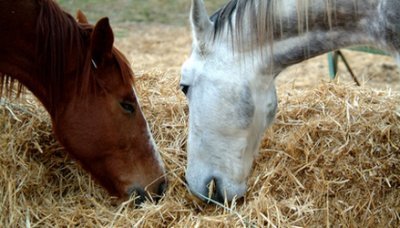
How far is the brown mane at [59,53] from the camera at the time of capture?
283 cm

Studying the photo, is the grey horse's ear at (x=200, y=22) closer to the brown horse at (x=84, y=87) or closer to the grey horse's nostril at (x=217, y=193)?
the brown horse at (x=84, y=87)

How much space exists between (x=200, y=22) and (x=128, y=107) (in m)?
0.59

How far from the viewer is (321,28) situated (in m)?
2.77

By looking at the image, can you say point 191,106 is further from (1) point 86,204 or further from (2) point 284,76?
(2) point 284,76

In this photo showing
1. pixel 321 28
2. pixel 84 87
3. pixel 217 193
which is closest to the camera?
pixel 321 28

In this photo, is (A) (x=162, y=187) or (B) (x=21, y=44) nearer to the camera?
(B) (x=21, y=44)

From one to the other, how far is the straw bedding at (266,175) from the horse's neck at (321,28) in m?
0.65

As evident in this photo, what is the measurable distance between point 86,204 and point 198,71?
0.95 metres

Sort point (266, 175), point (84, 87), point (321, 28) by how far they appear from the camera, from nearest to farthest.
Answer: point (321, 28), point (84, 87), point (266, 175)

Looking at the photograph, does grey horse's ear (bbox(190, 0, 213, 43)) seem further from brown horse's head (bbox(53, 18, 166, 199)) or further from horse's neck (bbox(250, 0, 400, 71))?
brown horse's head (bbox(53, 18, 166, 199))

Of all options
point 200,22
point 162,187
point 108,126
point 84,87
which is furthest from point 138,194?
point 200,22

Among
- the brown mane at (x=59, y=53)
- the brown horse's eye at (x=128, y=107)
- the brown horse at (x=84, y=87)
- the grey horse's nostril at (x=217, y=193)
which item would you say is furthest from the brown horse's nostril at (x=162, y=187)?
the brown mane at (x=59, y=53)

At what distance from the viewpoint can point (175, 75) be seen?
4289mm

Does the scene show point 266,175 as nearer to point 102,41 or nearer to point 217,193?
point 217,193
